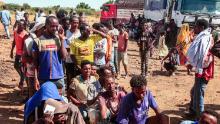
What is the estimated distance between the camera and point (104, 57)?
7570 mm

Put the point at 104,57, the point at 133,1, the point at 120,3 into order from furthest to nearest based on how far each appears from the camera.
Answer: the point at 120,3, the point at 133,1, the point at 104,57

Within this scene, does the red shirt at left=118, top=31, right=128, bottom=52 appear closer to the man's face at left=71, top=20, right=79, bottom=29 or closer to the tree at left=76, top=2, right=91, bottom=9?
the man's face at left=71, top=20, right=79, bottom=29

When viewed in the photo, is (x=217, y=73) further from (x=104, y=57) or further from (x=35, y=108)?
(x=35, y=108)

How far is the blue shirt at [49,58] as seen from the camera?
582cm

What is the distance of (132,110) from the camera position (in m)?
4.75

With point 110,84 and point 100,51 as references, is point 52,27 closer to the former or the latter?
point 110,84

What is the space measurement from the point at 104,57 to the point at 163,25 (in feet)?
38.8

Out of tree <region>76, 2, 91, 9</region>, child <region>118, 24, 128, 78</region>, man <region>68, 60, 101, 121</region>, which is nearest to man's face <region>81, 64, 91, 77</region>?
man <region>68, 60, 101, 121</region>

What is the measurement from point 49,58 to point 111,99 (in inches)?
47.9

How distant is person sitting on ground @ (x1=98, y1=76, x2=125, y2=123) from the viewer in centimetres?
513

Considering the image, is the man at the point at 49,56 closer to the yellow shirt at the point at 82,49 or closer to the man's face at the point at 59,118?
the yellow shirt at the point at 82,49

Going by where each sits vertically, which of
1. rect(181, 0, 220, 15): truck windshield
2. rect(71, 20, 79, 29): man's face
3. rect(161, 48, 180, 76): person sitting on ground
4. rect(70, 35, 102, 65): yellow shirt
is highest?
rect(181, 0, 220, 15): truck windshield

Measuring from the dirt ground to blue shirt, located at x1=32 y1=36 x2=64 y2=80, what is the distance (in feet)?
4.43

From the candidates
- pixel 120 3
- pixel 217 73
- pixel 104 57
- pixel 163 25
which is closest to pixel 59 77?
pixel 104 57
